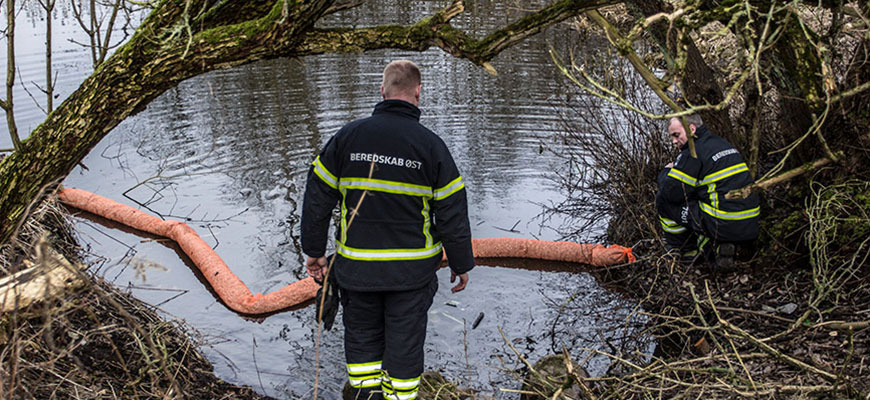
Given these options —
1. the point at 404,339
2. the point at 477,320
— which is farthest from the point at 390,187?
the point at 477,320

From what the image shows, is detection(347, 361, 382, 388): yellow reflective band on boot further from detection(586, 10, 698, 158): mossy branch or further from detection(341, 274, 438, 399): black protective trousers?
detection(586, 10, 698, 158): mossy branch

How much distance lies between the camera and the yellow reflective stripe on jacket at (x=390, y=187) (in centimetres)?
398

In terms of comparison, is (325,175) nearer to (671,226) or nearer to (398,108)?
(398,108)

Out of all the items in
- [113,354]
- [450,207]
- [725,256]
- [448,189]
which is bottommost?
[113,354]

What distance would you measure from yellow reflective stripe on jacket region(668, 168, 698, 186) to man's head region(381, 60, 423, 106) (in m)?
2.93

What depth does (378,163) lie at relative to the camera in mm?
3963

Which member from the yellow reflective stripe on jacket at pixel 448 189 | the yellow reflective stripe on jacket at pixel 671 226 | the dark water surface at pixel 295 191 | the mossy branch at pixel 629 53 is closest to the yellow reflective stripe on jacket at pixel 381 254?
the yellow reflective stripe on jacket at pixel 448 189

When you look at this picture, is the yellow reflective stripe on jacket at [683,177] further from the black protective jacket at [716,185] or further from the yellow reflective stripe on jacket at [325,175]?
the yellow reflective stripe on jacket at [325,175]

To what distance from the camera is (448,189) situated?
404 centimetres

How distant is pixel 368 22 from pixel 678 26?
43.4ft

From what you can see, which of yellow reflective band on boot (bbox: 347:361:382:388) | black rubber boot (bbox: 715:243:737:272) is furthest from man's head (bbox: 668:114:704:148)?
yellow reflective band on boot (bbox: 347:361:382:388)

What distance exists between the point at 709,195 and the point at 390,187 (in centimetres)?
322

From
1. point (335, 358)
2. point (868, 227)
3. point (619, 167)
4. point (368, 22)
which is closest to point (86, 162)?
point (335, 358)

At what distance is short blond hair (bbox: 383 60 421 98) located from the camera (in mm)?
Result: 4059
